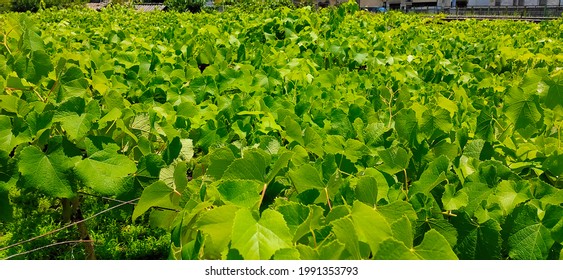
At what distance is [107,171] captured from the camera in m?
1.42

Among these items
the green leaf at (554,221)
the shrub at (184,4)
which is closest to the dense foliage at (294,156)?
the green leaf at (554,221)

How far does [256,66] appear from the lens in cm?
291

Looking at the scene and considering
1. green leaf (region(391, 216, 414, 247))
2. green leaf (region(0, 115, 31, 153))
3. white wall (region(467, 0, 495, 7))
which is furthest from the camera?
white wall (region(467, 0, 495, 7))

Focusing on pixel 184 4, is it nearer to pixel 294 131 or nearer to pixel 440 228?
pixel 294 131

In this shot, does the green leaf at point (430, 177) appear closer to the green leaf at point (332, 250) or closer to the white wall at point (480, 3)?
the green leaf at point (332, 250)

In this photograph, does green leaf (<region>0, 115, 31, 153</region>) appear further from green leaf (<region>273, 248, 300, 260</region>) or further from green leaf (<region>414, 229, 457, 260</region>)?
green leaf (<region>414, 229, 457, 260</region>)

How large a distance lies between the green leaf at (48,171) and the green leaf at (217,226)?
564 millimetres

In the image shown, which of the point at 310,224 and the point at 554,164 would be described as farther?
the point at 554,164

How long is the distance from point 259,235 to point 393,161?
Result: 59cm

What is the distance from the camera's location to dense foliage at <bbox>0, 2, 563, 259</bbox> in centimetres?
105

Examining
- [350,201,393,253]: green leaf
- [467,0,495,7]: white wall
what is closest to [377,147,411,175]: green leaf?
[350,201,393,253]: green leaf

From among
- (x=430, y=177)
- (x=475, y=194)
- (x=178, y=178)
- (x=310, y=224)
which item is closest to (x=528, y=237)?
(x=475, y=194)

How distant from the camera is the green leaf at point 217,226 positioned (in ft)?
3.38

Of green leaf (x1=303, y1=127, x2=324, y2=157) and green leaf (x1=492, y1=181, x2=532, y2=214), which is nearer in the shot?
green leaf (x1=492, y1=181, x2=532, y2=214)
